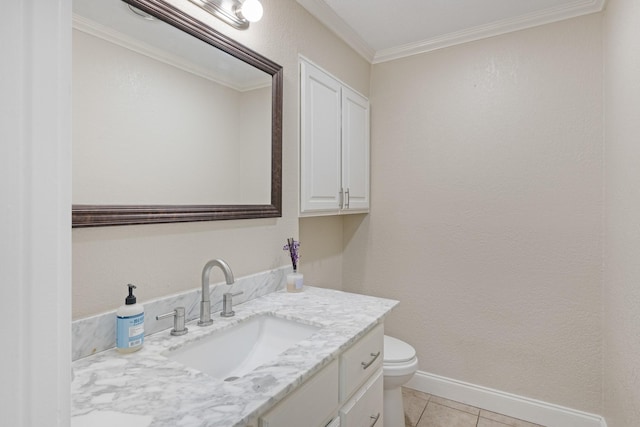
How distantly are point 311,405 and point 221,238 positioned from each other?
0.76 meters

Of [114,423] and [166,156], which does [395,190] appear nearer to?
[166,156]

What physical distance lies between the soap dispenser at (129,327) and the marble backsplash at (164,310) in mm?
54

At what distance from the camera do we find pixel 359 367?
4.01 feet

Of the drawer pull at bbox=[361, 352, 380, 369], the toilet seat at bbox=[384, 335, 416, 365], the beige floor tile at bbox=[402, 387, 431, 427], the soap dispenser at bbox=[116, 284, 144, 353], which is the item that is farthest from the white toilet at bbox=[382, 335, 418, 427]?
the soap dispenser at bbox=[116, 284, 144, 353]

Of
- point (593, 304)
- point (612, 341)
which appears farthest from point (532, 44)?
point (612, 341)

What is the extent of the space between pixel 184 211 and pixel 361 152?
1.49 metres

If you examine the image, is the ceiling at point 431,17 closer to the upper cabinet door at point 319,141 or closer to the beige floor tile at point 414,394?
the upper cabinet door at point 319,141

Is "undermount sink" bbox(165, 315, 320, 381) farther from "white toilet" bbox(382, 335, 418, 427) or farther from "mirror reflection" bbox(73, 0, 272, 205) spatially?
"white toilet" bbox(382, 335, 418, 427)

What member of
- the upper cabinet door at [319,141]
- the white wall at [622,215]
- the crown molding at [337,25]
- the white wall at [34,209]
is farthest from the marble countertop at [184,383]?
the crown molding at [337,25]

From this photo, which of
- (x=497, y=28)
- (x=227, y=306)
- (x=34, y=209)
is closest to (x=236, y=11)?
(x=227, y=306)

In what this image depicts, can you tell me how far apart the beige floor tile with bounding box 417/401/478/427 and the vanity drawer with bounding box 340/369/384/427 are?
0.79m

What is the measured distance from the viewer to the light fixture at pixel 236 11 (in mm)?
1348

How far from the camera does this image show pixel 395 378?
1.78m

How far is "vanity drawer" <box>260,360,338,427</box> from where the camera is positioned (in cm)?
82
